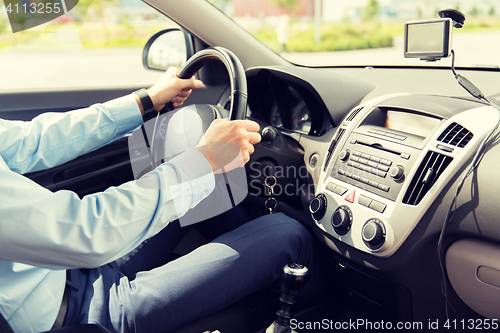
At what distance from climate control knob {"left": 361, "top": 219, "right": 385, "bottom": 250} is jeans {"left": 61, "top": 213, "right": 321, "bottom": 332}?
8.3 inches

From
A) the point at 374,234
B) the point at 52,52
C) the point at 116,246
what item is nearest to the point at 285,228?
the point at 374,234

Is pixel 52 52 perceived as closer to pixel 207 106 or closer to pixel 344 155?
pixel 207 106

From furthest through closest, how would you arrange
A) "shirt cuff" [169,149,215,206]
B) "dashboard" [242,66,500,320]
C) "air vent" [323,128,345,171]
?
"air vent" [323,128,345,171], "dashboard" [242,66,500,320], "shirt cuff" [169,149,215,206]

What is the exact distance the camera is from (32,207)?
2.70ft

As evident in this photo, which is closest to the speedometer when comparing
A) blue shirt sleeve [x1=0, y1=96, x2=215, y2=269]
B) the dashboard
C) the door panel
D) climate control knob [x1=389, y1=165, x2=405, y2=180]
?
the dashboard

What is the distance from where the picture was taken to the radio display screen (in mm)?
1274

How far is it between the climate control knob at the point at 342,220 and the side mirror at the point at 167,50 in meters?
1.12

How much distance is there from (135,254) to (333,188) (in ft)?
2.32

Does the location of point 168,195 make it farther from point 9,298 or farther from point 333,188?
point 333,188

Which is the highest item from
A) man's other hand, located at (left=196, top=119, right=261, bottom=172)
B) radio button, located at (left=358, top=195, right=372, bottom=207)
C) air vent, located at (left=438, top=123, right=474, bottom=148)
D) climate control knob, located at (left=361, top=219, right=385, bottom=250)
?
man's other hand, located at (left=196, top=119, right=261, bottom=172)

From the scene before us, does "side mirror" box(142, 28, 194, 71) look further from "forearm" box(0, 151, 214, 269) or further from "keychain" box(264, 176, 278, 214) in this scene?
"forearm" box(0, 151, 214, 269)

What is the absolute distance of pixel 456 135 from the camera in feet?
3.81

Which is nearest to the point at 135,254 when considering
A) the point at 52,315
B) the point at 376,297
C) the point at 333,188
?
the point at 52,315

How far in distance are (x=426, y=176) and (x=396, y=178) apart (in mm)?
85
